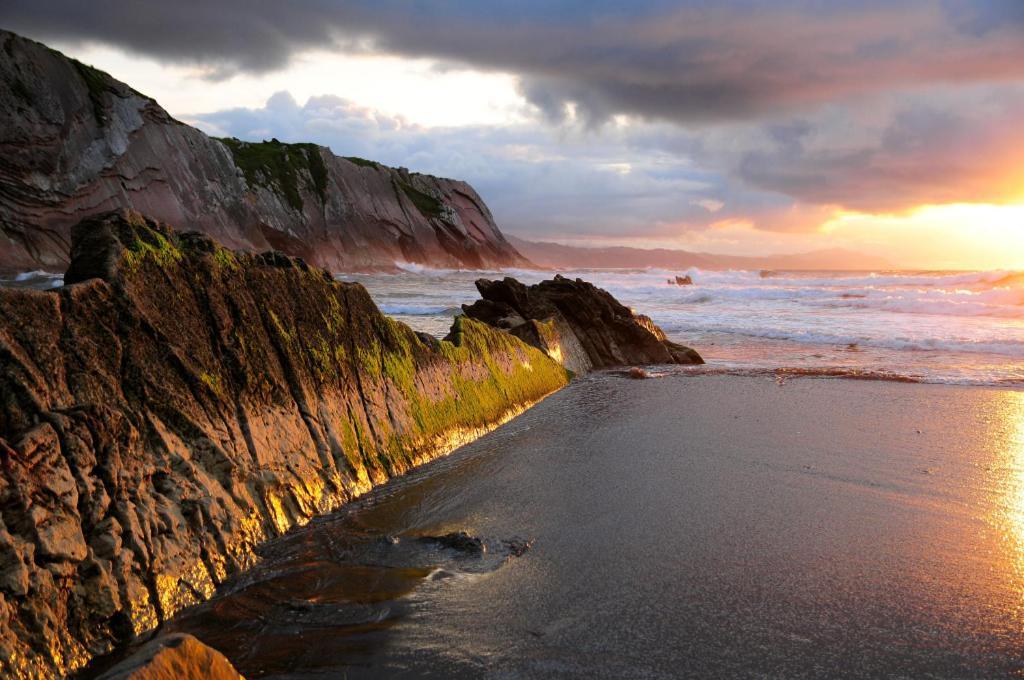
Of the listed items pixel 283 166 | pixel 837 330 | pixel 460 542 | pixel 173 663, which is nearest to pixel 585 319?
pixel 460 542

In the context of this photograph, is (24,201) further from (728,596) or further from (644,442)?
(728,596)

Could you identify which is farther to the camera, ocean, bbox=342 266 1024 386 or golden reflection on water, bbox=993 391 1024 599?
ocean, bbox=342 266 1024 386

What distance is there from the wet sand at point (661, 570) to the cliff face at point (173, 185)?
22.7 m

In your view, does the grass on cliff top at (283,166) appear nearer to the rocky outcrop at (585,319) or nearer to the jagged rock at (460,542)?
the rocky outcrop at (585,319)

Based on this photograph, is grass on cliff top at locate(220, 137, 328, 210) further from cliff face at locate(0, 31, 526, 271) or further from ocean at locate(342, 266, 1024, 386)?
ocean at locate(342, 266, 1024, 386)

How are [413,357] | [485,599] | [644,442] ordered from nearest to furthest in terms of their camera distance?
[485,599]
[413,357]
[644,442]

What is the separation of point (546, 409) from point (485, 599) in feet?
16.5

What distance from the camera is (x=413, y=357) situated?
6.16 meters

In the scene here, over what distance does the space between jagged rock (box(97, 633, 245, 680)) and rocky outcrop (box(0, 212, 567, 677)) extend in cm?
68

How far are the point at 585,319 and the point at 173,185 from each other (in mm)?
31780

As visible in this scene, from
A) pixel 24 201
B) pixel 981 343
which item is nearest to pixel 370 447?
pixel 981 343

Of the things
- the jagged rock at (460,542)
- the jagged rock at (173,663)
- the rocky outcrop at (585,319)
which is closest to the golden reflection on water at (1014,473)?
the jagged rock at (460,542)

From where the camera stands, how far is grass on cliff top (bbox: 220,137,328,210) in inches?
1916

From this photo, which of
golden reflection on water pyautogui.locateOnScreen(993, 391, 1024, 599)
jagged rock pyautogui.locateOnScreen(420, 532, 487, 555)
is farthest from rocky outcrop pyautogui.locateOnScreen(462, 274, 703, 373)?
jagged rock pyautogui.locateOnScreen(420, 532, 487, 555)
